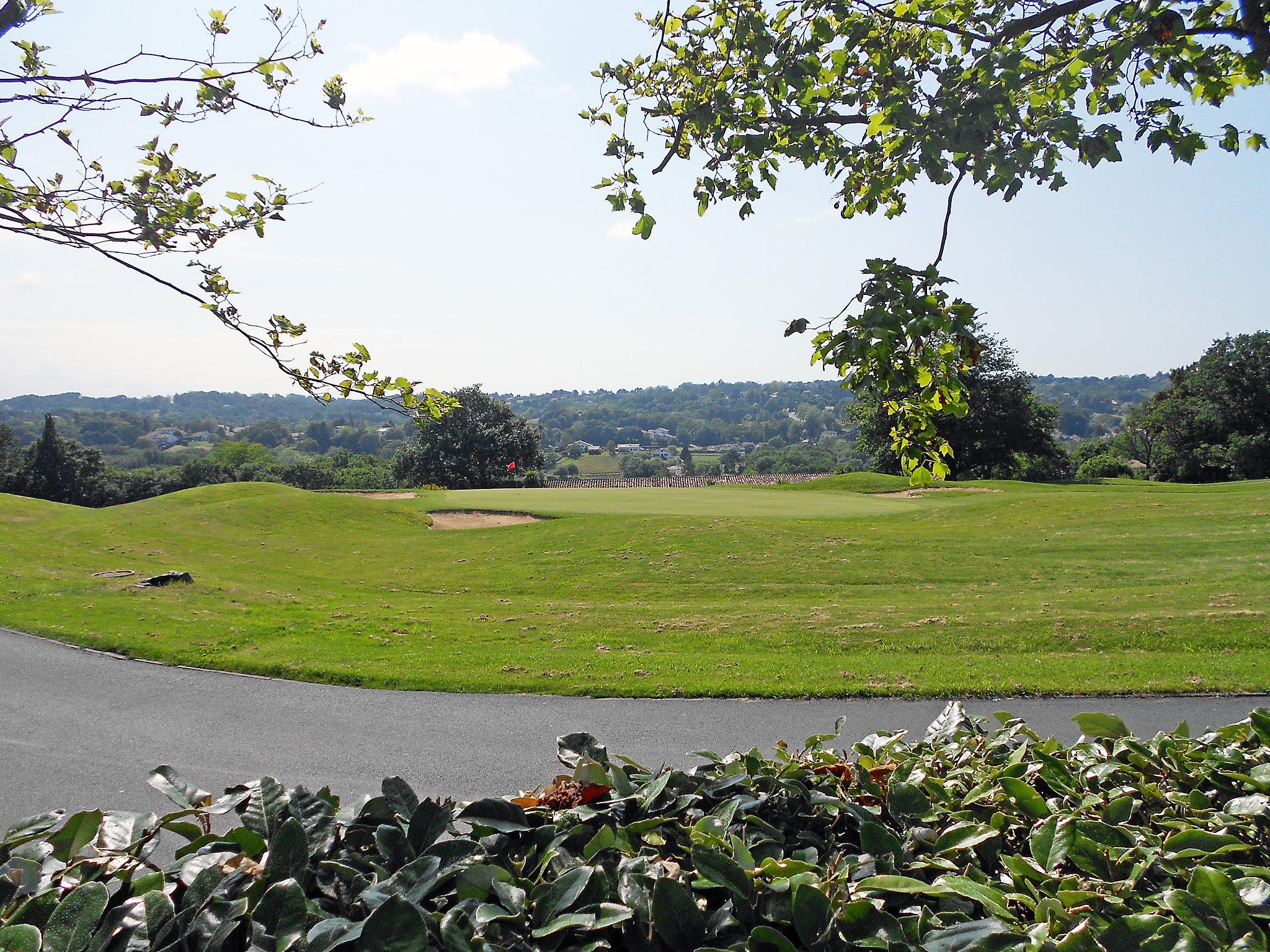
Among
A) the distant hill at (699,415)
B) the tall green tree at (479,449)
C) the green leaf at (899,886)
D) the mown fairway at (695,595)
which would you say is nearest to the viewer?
the green leaf at (899,886)

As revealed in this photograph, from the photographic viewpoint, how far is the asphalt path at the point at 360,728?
657 cm

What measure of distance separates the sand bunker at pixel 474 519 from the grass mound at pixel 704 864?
22.8m

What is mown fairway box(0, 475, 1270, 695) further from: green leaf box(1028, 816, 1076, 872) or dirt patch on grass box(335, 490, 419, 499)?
green leaf box(1028, 816, 1076, 872)

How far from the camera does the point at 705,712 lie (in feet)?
26.3

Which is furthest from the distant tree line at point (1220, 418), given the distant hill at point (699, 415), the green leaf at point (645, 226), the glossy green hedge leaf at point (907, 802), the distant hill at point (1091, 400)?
the distant hill at point (699, 415)

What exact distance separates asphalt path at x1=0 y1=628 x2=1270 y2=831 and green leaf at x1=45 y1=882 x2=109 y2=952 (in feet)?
16.6

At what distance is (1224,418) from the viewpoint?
4888 cm

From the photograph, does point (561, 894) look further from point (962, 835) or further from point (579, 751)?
point (962, 835)

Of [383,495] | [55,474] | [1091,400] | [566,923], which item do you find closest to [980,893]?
[566,923]

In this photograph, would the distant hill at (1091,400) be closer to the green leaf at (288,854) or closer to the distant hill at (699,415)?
the distant hill at (699,415)

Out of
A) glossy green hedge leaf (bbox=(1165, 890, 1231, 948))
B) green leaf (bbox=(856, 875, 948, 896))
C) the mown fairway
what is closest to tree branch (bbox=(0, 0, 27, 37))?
green leaf (bbox=(856, 875, 948, 896))

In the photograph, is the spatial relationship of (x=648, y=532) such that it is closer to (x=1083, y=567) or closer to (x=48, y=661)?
(x=1083, y=567)

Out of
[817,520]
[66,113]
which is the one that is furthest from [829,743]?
[817,520]

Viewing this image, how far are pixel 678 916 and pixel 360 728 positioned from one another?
23.0 ft
